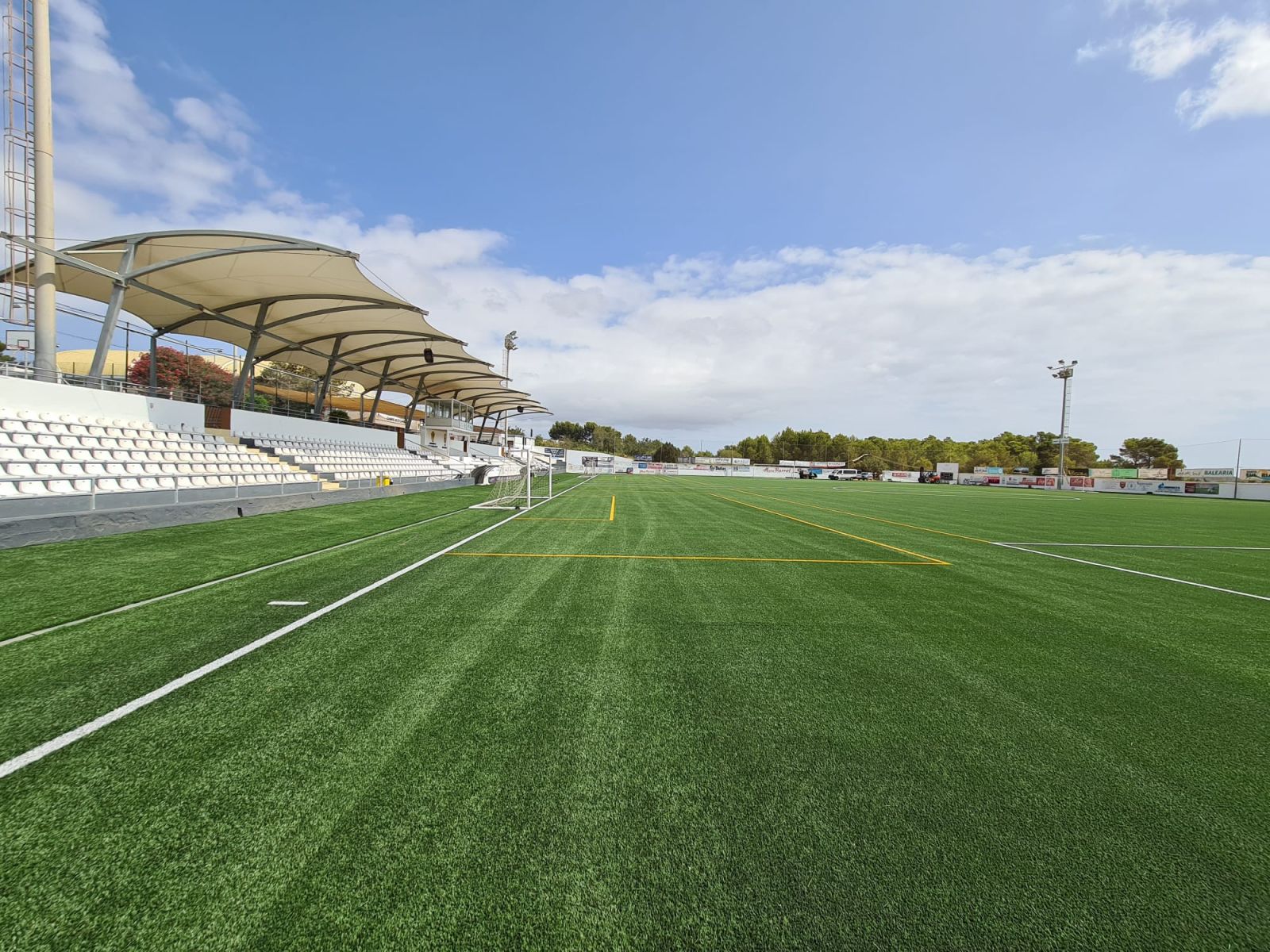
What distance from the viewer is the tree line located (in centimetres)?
9500

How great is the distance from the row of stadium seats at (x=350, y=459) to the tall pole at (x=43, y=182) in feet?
18.5

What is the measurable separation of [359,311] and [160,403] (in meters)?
8.69

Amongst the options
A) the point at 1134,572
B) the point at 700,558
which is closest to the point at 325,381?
the point at 700,558

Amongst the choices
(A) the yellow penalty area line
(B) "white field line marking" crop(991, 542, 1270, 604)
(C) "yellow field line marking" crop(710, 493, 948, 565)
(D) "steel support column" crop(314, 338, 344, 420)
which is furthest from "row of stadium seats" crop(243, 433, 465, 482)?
(B) "white field line marking" crop(991, 542, 1270, 604)

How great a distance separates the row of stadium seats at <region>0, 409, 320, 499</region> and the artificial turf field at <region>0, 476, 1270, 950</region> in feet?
15.9

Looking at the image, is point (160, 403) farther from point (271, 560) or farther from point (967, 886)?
point (967, 886)

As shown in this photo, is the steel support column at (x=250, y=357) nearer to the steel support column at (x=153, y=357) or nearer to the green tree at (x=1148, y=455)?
the steel support column at (x=153, y=357)

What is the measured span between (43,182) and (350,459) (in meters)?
11.4

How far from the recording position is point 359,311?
834 inches

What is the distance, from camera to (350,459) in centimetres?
2120

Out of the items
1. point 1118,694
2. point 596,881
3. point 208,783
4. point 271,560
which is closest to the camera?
point 596,881

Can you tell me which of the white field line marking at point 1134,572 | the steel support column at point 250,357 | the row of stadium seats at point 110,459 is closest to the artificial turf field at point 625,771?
the white field line marking at point 1134,572

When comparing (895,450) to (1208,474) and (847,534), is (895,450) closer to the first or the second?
(1208,474)

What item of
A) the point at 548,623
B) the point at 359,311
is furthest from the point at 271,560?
the point at 359,311
